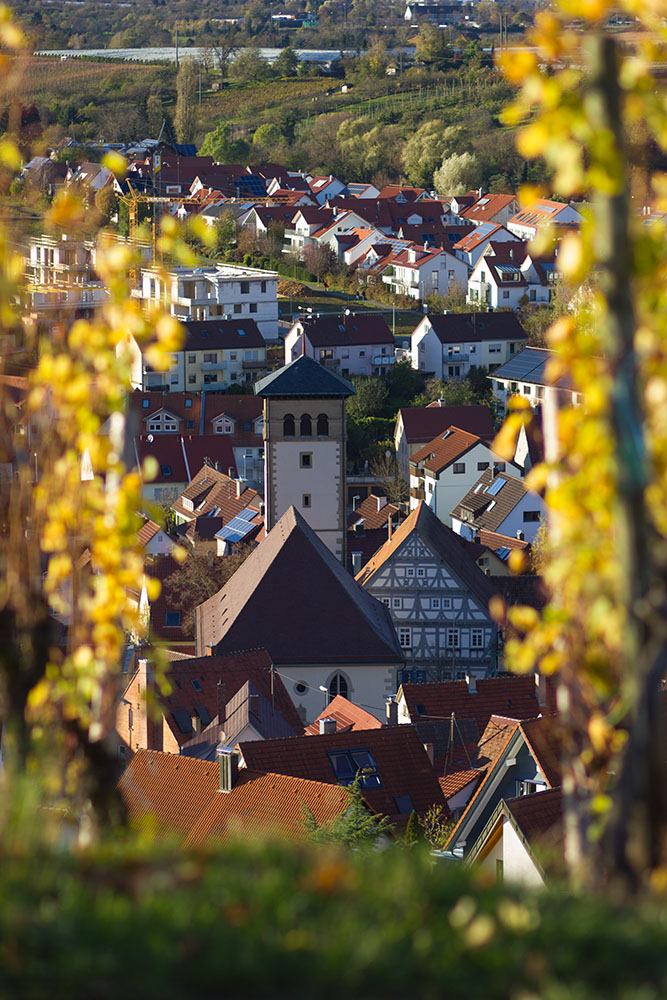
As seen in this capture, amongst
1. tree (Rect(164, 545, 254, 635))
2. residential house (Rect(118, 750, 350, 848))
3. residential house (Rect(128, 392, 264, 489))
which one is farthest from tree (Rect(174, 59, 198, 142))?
residential house (Rect(118, 750, 350, 848))

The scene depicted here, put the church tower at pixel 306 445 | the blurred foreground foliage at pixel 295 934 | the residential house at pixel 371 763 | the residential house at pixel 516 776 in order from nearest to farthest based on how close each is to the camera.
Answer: the blurred foreground foliage at pixel 295 934, the residential house at pixel 516 776, the residential house at pixel 371 763, the church tower at pixel 306 445

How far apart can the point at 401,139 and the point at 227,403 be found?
65.2 m

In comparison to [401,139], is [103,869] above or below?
below

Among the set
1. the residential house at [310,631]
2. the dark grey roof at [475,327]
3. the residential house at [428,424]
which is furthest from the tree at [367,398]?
the residential house at [310,631]

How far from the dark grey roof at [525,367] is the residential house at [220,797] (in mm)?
40906

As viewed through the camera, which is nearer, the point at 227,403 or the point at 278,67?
the point at 227,403

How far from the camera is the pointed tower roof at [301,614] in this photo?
26922 millimetres

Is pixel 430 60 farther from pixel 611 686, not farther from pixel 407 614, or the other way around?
pixel 611 686

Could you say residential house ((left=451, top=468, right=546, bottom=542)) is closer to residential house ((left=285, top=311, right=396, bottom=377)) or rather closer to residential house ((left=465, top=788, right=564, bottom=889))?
residential house ((left=285, top=311, right=396, bottom=377))

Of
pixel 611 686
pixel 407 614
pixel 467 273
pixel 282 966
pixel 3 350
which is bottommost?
pixel 407 614

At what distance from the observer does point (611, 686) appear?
191 inches

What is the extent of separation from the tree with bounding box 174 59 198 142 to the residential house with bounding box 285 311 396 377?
6223 cm

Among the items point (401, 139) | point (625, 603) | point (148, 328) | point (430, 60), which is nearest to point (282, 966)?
point (625, 603)

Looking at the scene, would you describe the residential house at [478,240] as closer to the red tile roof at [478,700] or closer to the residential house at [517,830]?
the red tile roof at [478,700]
